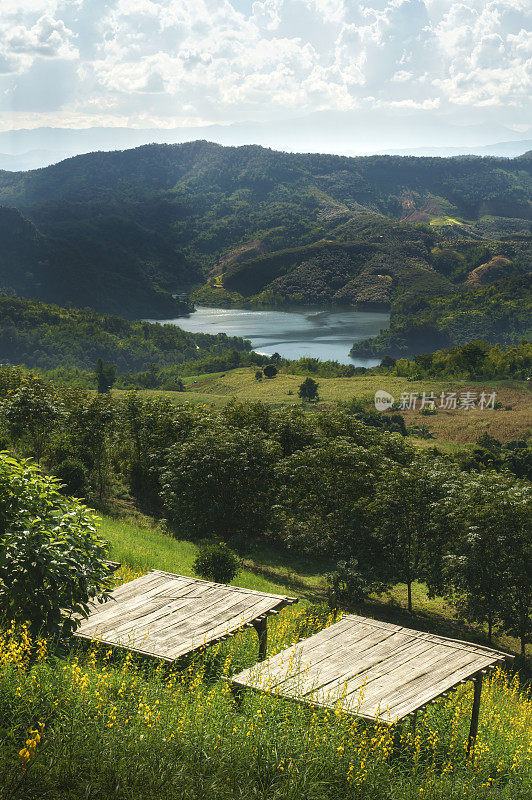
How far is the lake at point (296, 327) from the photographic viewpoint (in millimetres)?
119688

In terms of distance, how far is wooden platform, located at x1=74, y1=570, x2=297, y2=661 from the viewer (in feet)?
18.2

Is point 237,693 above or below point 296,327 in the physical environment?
below

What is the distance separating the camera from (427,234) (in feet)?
568

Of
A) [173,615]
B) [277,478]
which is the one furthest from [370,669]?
[277,478]

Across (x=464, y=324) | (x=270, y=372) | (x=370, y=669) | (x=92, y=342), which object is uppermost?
(x=464, y=324)

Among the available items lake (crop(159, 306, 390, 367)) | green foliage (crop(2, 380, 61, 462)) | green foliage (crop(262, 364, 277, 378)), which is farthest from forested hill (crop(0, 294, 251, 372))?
green foliage (crop(2, 380, 61, 462))

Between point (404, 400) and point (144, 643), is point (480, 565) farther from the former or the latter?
point (404, 400)

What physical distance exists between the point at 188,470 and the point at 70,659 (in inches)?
562

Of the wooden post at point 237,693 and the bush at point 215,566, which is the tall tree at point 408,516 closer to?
the bush at point 215,566

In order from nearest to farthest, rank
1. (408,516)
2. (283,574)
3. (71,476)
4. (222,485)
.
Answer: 1. (408,516)
2. (283,574)
3. (71,476)
4. (222,485)

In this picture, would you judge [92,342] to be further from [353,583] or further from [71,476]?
[353,583]

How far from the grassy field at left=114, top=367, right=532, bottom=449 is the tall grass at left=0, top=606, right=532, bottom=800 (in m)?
39.9

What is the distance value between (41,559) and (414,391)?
61.2 meters

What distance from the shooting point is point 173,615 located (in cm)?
611
